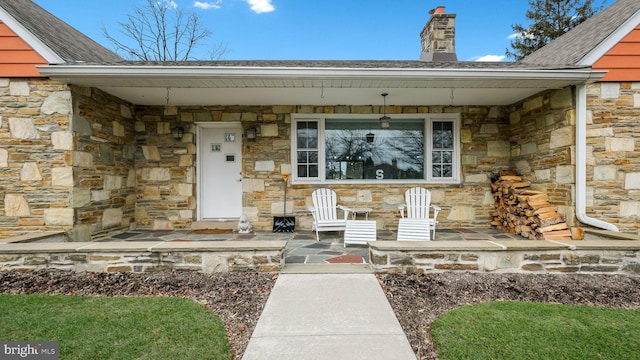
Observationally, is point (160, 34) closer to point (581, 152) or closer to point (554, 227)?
point (581, 152)

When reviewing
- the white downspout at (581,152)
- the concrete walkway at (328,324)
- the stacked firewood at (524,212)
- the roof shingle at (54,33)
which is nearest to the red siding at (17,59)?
the roof shingle at (54,33)

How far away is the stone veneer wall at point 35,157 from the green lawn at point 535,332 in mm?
4733

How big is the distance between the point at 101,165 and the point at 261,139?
8.14 ft

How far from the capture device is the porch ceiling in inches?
149

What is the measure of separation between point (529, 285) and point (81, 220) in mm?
5474

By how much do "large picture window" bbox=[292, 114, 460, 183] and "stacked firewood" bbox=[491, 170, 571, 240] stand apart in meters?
0.79

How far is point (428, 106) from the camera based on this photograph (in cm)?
541

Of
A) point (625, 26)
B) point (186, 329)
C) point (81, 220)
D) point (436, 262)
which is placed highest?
point (625, 26)

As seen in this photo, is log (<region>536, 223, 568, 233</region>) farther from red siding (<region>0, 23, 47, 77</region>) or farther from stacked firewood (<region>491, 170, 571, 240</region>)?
red siding (<region>0, 23, 47, 77</region>)

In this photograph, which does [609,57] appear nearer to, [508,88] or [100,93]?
[508,88]

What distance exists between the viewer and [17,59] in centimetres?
388

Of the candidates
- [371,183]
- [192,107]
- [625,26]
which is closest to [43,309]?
[192,107]
